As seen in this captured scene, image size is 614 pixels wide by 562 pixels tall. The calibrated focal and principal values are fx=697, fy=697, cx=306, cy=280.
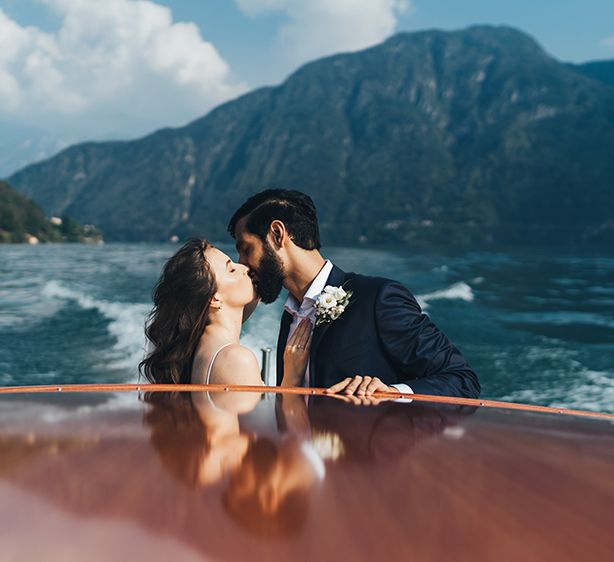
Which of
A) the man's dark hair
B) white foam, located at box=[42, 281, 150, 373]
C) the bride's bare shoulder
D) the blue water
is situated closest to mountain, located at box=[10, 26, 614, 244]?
the blue water

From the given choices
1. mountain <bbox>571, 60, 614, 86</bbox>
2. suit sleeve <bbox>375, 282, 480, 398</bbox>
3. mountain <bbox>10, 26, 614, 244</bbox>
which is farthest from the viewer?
mountain <bbox>571, 60, 614, 86</bbox>

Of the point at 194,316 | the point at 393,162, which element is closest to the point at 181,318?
the point at 194,316

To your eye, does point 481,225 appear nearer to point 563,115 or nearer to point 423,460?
point 563,115

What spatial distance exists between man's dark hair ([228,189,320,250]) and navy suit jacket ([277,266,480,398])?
12.7 inches

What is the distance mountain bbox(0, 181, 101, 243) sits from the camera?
69938 mm

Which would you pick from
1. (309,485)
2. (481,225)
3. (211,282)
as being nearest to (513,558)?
(309,485)

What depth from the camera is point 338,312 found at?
2498 millimetres

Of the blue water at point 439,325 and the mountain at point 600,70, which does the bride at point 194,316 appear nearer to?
the blue water at point 439,325

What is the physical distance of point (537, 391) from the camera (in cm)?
1084

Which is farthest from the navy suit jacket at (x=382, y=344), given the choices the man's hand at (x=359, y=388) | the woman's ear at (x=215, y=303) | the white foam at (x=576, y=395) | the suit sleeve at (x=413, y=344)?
the white foam at (x=576, y=395)

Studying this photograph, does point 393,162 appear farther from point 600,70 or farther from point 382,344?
point 382,344

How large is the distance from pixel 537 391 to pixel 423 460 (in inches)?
405

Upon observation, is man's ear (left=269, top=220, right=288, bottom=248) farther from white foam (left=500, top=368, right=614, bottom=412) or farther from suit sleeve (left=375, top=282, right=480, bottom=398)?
white foam (left=500, top=368, right=614, bottom=412)

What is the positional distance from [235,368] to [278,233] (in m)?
0.61
